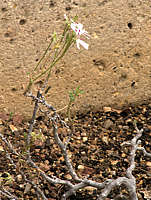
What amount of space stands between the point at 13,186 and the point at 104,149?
1.84 feet

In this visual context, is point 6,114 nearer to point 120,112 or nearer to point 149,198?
point 120,112

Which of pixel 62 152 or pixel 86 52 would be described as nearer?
pixel 62 152

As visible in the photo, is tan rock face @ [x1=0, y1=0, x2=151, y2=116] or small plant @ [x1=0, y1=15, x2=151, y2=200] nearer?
small plant @ [x1=0, y1=15, x2=151, y2=200]

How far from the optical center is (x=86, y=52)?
86.9 inches

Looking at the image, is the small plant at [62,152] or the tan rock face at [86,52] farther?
the tan rock face at [86,52]

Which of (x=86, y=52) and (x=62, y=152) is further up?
(x=86, y=52)

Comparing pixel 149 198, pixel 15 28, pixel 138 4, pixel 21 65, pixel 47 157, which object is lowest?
pixel 149 198

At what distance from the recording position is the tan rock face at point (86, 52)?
6.98 feet

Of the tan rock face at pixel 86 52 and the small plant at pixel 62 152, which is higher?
the tan rock face at pixel 86 52

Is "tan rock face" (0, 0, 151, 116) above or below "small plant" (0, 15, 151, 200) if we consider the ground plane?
above

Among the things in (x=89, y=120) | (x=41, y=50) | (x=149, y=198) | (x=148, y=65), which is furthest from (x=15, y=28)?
(x=149, y=198)

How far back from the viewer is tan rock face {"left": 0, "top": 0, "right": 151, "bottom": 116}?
213cm

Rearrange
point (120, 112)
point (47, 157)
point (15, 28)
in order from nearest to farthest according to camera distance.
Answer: point (47, 157) < point (15, 28) < point (120, 112)

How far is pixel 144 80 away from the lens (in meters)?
2.33
